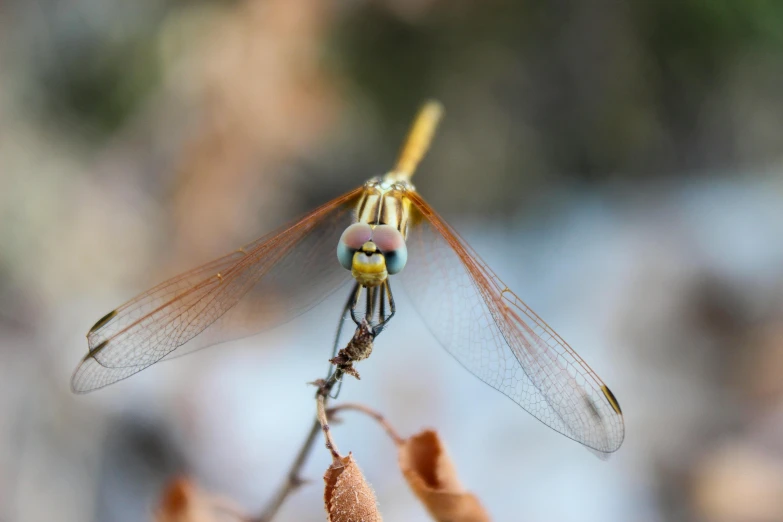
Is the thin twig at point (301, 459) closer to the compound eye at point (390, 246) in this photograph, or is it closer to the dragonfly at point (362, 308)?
the dragonfly at point (362, 308)

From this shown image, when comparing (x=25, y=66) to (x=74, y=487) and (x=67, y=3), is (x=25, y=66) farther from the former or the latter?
(x=74, y=487)

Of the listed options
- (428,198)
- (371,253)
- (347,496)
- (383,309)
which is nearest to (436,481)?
(347,496)

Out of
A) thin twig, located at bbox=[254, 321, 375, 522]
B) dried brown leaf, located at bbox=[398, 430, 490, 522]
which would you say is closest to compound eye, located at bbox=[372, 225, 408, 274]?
thin twig, located at bbox=[254, 321, 375, 522]

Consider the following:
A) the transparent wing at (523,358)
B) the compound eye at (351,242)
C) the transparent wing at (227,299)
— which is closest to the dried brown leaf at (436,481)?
the transparent wing at (523,358)

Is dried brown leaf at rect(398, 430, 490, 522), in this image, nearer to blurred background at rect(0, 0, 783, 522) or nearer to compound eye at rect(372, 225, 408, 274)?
compound eye at rect(372, 225, 408, 274)

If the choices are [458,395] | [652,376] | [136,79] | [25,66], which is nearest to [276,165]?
[136,79]

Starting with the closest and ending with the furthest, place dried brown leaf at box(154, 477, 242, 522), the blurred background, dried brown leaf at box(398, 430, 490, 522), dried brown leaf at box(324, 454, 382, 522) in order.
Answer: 1. dried brown leaf at box(324, 454, 382, 522)
2. dried brown leaf at box(398, 430, 490, 522)
3. dried brown leaf at box(154, 477, 242, 522)
4. the blurred background

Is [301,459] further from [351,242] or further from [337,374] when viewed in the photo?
[351,242]
